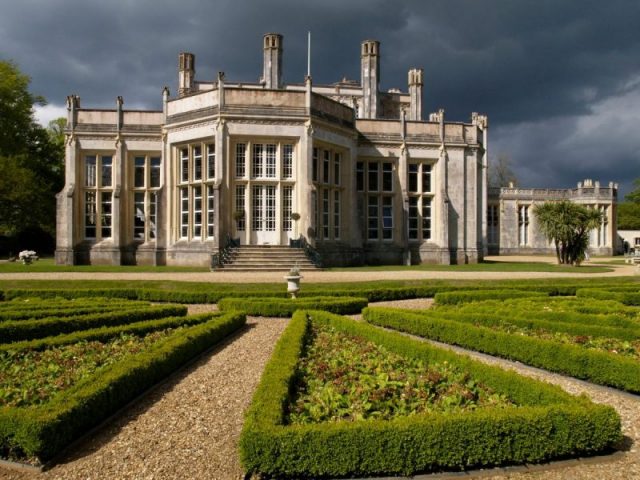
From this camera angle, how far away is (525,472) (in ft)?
16.0

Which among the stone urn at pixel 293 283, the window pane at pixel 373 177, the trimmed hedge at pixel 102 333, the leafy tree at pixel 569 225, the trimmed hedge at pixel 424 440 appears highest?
the window pane at pixel 373 177

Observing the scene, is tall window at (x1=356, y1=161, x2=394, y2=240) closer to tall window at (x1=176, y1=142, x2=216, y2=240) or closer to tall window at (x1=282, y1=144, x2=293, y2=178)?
tall window at (x1=282, y1=144, x2=293, y2=178)

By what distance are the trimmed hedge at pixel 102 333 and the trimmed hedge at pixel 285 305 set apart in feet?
6.69

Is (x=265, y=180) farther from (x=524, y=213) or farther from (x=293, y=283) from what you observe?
(x=524, y=213)

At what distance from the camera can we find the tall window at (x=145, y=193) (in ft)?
104

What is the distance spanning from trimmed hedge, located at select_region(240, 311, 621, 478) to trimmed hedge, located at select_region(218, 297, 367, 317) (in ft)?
25.8

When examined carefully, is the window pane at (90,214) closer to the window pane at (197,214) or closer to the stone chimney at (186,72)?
the window pane at (197,214)

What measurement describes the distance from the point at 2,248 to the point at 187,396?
1774 inches

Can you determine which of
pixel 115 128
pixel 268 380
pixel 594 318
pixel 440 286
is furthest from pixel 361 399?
pixel 115 128

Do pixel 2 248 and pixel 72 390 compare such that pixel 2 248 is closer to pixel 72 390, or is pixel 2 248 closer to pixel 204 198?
pixel 204 198

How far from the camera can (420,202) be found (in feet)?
109

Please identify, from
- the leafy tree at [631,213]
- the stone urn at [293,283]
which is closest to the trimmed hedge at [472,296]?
the stone urn at [293,283]

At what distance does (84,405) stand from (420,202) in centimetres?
2966

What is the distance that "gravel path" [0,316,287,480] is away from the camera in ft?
15.9
